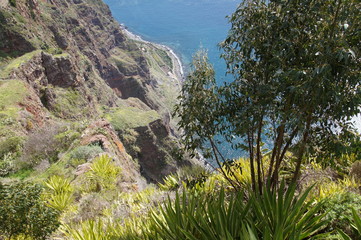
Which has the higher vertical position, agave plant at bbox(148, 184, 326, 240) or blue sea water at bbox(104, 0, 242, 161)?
blue sea water at bbox(104, 0, 242, 161)

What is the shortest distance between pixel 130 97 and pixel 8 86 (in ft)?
192

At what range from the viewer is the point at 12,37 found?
3366cm

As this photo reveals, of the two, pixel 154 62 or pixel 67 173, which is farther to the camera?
pixel 154 62

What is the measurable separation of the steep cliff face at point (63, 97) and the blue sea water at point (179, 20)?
159 ft

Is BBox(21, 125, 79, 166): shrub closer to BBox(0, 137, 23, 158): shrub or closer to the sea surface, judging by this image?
BBox(0, 137, 23, 158): shrub

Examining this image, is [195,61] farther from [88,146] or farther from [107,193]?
[88,146]

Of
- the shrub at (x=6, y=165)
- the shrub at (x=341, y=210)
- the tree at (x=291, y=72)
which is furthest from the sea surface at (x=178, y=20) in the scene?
the shrub at (x=341, y=210)

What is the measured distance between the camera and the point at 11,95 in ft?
65.2

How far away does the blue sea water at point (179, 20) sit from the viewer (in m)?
134

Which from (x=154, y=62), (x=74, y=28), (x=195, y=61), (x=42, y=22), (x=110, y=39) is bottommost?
(x=195, y=61)

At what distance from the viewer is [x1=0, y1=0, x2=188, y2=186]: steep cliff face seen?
13.6 metres

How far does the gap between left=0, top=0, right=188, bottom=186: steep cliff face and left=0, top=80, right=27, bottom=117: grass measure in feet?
0.07

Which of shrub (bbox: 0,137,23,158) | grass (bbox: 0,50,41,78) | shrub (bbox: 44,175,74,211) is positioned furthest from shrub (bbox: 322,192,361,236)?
grass (bbox: 0,50,41,78)

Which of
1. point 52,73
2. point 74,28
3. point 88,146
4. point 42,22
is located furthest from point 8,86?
point 74,28
